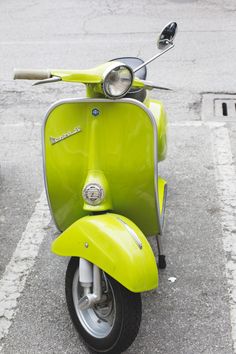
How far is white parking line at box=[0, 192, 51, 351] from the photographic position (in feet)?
10.3

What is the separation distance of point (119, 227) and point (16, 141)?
2711 millimetres

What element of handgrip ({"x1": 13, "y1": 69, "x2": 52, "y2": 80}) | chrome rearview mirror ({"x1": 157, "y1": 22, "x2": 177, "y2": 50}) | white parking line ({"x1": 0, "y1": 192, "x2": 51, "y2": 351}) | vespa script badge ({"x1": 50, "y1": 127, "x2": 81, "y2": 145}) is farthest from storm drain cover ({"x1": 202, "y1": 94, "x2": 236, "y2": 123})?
handgrip ({"x1": 13, "y1": 69, "x2": 52, "y2": 80})

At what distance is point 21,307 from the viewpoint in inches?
124

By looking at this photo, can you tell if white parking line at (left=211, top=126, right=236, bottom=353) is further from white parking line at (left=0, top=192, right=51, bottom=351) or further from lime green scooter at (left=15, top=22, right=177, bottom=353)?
white parking line at (left=0, top=192, right=51, bottom=351)

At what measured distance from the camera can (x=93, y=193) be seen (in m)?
2.88

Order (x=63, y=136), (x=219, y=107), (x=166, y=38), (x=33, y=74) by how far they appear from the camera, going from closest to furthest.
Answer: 1. (x=33, y=74)
2. (x=63, y=136)
3. (x=166, y=38)
4. (x=219, y=107)

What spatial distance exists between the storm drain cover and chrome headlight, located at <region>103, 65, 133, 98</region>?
276 centimetres

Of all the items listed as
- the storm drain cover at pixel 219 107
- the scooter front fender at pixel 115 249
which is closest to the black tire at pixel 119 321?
the scooter front fender at pixel 115 249

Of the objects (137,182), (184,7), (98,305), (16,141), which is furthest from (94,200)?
(184,7)

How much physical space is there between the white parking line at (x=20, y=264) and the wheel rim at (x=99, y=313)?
446 mm

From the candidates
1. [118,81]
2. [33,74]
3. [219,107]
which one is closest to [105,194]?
[118,81]

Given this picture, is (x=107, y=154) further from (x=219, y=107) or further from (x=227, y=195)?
(x=219, y=107)

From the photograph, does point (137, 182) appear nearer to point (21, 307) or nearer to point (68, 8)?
point (21, 307)

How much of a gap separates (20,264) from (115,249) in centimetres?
116
